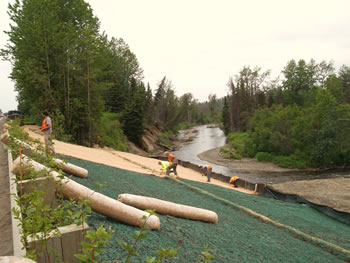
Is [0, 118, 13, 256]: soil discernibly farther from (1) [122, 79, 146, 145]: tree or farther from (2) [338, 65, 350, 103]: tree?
(2) [338, 65, 350, 103]: tree

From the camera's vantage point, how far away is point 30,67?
2062cm

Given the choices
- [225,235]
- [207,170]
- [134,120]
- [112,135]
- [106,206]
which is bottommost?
[207,170]

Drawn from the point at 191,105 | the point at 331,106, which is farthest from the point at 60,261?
the point at 191,105

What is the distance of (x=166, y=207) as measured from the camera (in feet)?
17.2

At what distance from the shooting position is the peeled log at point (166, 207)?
4656mm

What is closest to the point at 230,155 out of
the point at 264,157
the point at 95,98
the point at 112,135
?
the point at 264,157

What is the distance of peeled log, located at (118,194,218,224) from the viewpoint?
4656 mm

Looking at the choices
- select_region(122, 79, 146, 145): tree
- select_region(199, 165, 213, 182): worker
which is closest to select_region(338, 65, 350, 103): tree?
select_region(122, 79, 146, 145): tree

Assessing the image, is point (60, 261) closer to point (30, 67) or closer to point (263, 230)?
point (263, 230)

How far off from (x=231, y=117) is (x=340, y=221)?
58086 millimetres

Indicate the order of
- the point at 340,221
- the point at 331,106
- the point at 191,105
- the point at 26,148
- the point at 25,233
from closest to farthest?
the point at 25,233 < the point at 26,148 < the point at 340,221 < the point at 331,106 < the point at 191,105

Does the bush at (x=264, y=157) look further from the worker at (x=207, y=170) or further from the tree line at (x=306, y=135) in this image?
the worker at (x=207, y=170)

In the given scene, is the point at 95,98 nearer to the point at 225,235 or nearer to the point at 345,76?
the point at 225,235

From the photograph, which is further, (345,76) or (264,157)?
(345,76)
